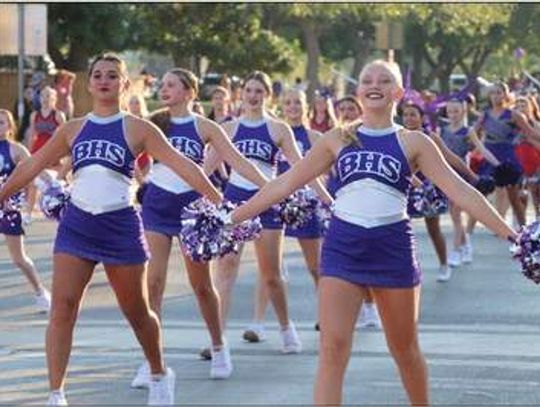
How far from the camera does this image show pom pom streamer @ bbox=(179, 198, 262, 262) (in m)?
7.20

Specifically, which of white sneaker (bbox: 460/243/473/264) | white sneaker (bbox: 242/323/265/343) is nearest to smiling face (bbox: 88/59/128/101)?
white sneaker (bbox: 242/323/265/343)

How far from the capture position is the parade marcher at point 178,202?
8.60m

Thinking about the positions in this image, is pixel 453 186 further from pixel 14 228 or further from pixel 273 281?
pixel 14 228

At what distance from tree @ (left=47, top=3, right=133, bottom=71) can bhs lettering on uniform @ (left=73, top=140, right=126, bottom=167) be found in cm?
2894

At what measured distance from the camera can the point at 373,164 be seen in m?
6.53

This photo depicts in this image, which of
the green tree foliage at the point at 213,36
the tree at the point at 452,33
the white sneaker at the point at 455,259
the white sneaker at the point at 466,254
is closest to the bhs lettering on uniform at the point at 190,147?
the white sneaker at the point at 455,259

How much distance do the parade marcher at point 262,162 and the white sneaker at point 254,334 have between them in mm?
478

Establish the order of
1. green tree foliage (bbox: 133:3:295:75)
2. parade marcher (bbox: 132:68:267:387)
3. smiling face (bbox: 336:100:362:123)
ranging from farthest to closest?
green tree foliage (bbox: 133:3:295:75) < smiling face (bbox: 336:100:362:123) < parade marcher (bbox: 132:68:267:387)

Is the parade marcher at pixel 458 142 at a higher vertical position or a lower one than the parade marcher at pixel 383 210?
lower

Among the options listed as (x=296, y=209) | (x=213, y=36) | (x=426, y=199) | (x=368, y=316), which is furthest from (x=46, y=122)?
(x=213, y=36)

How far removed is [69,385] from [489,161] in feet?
25.6

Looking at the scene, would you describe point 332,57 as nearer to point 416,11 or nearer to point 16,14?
point 416,11

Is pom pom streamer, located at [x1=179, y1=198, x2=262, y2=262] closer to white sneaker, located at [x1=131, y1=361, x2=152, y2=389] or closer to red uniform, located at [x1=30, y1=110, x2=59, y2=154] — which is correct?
white sneaker, located at [x1=131, y1=361, x2=152, y2=389]

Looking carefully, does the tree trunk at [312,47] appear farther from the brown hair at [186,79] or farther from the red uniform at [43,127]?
the brown hair at [186,79]
